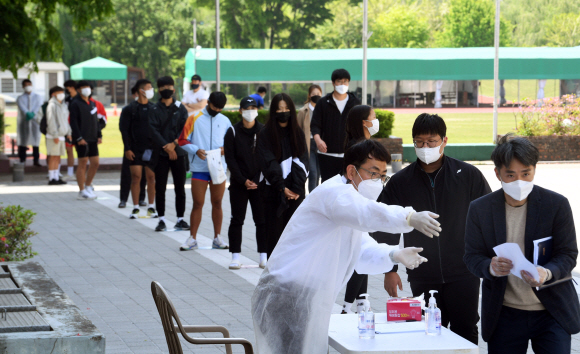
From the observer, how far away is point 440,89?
164 feet

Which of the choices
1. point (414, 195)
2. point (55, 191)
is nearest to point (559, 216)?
point (414, 195)

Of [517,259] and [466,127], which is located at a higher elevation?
[517,259]

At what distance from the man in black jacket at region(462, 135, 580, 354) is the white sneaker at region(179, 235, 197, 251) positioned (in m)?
6.32

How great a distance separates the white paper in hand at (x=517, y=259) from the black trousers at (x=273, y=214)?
435 centimetres

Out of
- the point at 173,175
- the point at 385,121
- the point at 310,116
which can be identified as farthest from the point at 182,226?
the point at 385,121

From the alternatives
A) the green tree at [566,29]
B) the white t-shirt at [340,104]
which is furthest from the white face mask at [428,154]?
the green tree at [566,29]

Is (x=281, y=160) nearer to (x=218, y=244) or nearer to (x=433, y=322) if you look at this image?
(x=218, y=244)

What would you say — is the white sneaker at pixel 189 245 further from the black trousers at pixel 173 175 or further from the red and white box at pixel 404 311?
the red and white box at pixel 404 311

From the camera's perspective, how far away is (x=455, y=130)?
34000mm

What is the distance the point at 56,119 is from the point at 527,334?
14.7 meters

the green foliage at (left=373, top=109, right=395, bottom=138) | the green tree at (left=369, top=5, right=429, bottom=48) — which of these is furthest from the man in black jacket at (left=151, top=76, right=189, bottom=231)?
the green tree at (left=369, top=5, right=429, bottom=48)

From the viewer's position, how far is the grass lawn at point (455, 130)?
27622 millimetres

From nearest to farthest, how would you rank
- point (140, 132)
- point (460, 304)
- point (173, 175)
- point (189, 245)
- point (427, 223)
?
point (427, 223), point (460, 304), point (189, 245), point (173, 175), point (140, 132)

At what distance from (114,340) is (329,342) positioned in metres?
2.85
